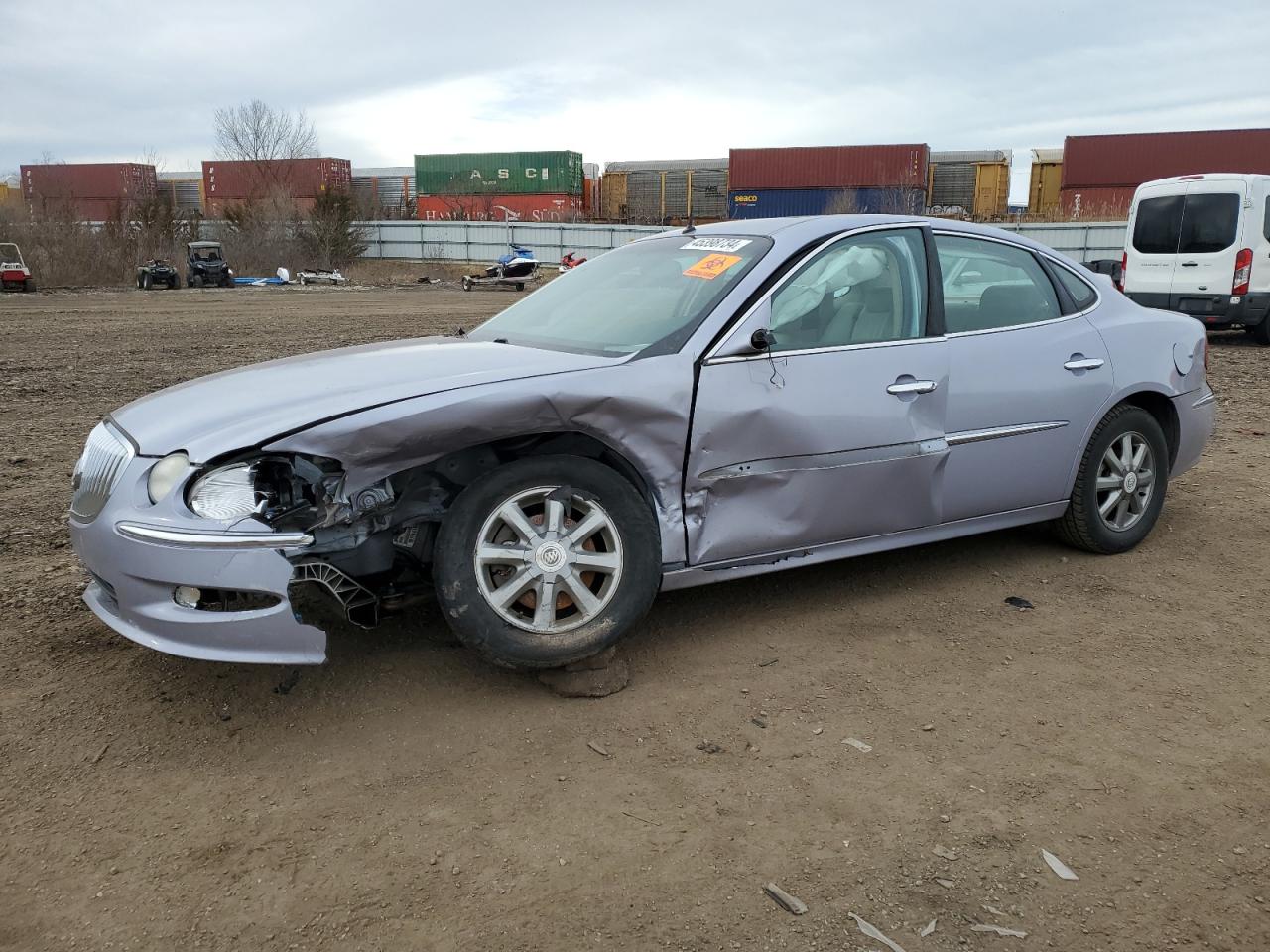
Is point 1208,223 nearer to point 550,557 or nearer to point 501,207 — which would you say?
point 550,557

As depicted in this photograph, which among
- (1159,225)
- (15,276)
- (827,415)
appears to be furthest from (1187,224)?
(15,276)

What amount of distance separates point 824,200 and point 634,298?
4842 centimetres

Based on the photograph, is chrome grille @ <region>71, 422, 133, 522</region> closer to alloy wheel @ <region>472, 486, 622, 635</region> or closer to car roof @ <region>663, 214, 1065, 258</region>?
alloy wheel @ <region>472, 486, 622, 635</region>

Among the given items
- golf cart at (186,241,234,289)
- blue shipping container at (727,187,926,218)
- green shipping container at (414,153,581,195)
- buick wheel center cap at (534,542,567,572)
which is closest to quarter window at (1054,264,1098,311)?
buick wheel center cap at (534,542,567,572)

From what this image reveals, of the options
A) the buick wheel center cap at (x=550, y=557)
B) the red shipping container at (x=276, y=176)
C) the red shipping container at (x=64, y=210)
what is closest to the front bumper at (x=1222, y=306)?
the buick wheel center cap at (x=550, y=557)

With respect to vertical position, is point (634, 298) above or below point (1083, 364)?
above

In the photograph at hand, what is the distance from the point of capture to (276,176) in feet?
207

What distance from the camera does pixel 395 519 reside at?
10.6 feet

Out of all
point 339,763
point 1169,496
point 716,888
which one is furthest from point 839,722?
point 1169,496

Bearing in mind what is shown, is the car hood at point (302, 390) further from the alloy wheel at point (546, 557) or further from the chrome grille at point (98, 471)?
the alloy wheel at point (546, 557)

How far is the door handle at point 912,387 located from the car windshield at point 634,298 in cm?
70

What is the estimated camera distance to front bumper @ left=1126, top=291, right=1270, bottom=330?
45.4 ft

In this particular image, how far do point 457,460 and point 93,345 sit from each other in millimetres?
13306

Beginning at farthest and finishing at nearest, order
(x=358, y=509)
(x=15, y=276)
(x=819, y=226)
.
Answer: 1. (x=15, y=276)
2. (x=819, y=226)
3. (x=358, y=509)
